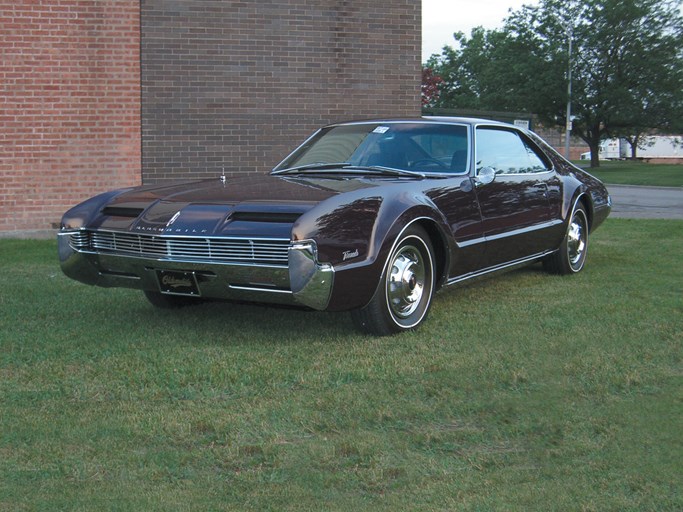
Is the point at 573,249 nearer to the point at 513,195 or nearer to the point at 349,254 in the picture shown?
the point at 513,195

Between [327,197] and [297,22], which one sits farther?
[297,22]

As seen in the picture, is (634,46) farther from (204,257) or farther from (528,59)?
(204,257)

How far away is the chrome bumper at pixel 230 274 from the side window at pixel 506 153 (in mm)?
2131

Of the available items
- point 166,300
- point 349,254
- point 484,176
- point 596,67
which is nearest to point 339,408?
point 349,254

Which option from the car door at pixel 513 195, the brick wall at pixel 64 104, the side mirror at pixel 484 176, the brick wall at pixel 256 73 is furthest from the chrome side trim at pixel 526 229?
the brick wall at pixel 64 104

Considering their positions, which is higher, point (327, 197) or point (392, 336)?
point (327, 197)

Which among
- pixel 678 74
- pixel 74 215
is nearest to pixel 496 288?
pixel 74 215

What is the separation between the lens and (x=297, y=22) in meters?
12.4

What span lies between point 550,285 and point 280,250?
3.24 m

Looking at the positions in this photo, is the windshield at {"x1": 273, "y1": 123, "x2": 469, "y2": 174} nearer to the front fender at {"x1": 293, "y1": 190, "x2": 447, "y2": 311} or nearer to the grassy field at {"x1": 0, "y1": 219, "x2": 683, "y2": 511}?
the front fender at {"x1": 293, "y1": 190, "x2": 447, "y2": 311}

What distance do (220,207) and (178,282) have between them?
0.51 meters

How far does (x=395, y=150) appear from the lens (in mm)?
6594

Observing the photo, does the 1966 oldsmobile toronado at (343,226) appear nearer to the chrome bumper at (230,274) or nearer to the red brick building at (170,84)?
the chrome bumper at (230,274)

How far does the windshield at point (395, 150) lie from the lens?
6.52 metres
